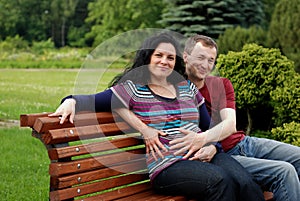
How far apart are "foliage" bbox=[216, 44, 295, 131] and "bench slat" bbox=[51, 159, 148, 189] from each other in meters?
3.84

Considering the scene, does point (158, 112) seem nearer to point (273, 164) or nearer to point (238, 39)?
point (273, 164)

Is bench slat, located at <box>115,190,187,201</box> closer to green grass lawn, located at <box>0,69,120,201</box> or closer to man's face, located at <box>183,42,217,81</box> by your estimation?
green grass lawn, located at <box>0,69,120,201</box>

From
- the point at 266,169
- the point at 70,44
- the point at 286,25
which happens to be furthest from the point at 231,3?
the point at 70,44

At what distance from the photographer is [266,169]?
11.0 feet

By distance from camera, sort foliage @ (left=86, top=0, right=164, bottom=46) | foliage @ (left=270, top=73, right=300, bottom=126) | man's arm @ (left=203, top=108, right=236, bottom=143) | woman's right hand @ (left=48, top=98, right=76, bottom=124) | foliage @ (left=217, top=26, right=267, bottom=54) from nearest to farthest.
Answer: woman's right hand @ (left=48, top=98, right=76, bottom=124) → man's arm @ (left=203, top=108, right=236, bottom=143) → foliage @ (left=270, top=73, right=300, bottom=126) → foliage @ (left=217, top=26, right=267, bottom=54) → foliage @ (left=86, top=0, right=164, bottom=46)

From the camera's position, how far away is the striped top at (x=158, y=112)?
122 inches

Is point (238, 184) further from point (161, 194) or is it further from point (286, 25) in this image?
point (286, 25)

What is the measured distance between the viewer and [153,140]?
3.11 metres

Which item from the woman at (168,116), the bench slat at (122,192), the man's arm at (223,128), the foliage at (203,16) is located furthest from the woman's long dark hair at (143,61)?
the foliage at (203,16)

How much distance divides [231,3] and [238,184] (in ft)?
63.2

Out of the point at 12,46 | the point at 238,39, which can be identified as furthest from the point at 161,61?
the point at 12,46

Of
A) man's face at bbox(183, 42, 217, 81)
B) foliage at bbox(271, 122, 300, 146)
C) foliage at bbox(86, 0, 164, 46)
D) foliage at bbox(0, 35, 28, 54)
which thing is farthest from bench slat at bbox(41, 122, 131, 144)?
foliage at bbox(0, 35, 28, 54)

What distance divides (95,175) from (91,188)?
8 cm

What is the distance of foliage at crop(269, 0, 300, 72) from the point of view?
11.9 meters
